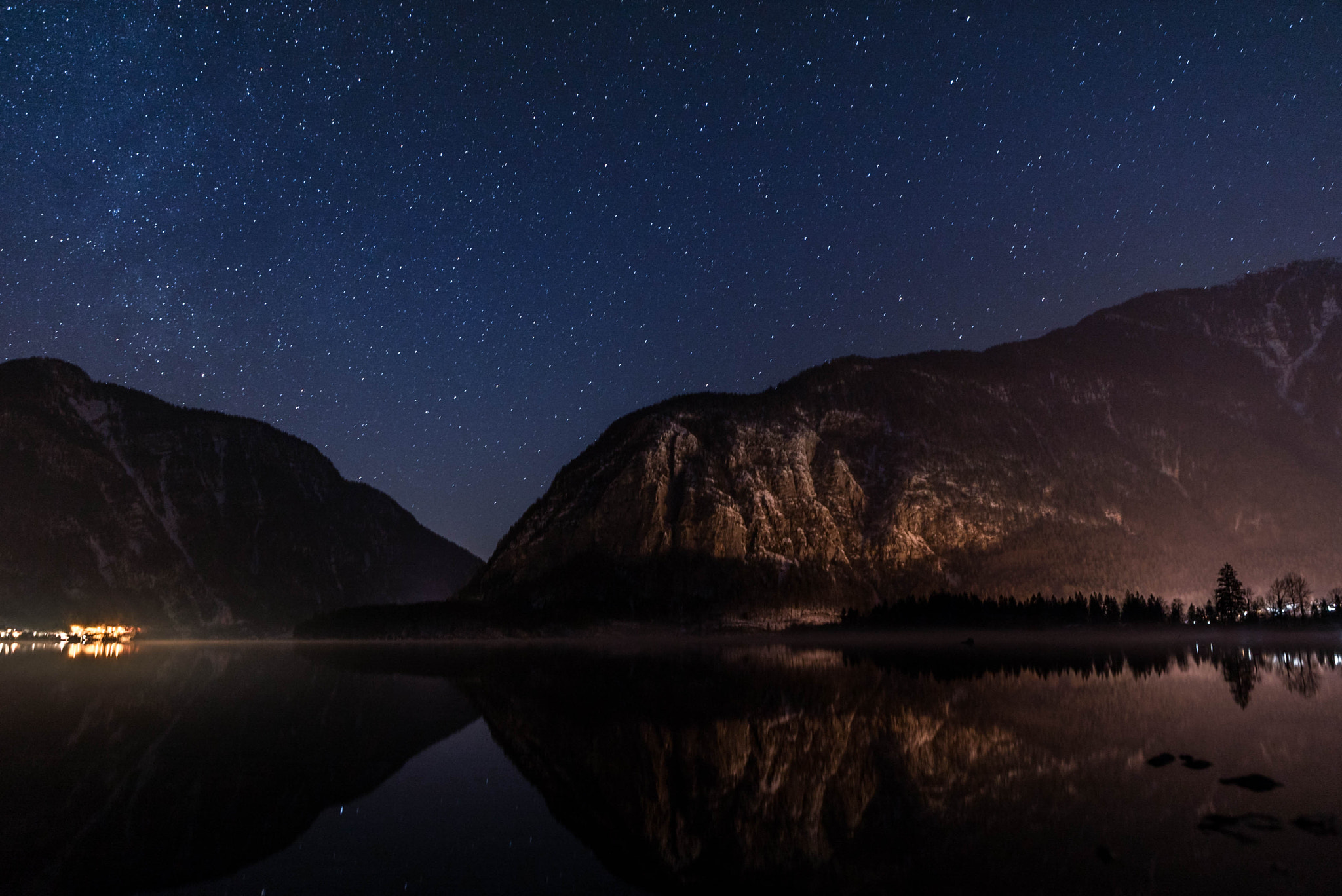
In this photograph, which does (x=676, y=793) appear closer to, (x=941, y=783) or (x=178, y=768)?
(x=941, y=783)

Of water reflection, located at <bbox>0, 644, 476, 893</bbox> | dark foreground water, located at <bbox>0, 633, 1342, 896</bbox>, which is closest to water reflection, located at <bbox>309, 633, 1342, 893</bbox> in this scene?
dark foreground water, located at <bbox>0, 633, 1342, 896</bbox>

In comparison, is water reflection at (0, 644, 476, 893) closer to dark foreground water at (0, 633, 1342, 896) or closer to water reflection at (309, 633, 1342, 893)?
dark foreground water at (0, 633, 1342, 896)

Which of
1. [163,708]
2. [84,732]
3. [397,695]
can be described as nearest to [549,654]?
[397,695]

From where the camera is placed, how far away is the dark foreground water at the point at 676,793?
2114cm

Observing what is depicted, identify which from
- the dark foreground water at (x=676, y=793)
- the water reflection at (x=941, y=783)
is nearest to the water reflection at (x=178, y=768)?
the dark foreground water at (x=676, y=793)

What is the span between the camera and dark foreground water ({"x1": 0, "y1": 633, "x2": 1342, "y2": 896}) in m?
21.1

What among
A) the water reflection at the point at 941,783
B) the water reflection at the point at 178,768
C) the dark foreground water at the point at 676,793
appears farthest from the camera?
the water reflection at the point at 178,768

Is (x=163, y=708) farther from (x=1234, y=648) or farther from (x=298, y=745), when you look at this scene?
(x=1234, y=648)

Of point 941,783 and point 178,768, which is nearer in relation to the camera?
point 941,783

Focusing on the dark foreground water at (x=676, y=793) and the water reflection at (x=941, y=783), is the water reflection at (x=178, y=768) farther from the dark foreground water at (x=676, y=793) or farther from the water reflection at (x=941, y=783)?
the water reflection at (x=941, y=783)

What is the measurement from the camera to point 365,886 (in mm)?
20250

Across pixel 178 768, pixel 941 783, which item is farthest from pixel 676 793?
pixel 178 768

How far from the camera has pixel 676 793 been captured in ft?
97.0

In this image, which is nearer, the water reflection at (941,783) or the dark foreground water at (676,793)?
the dark foreground water at (676,793)
